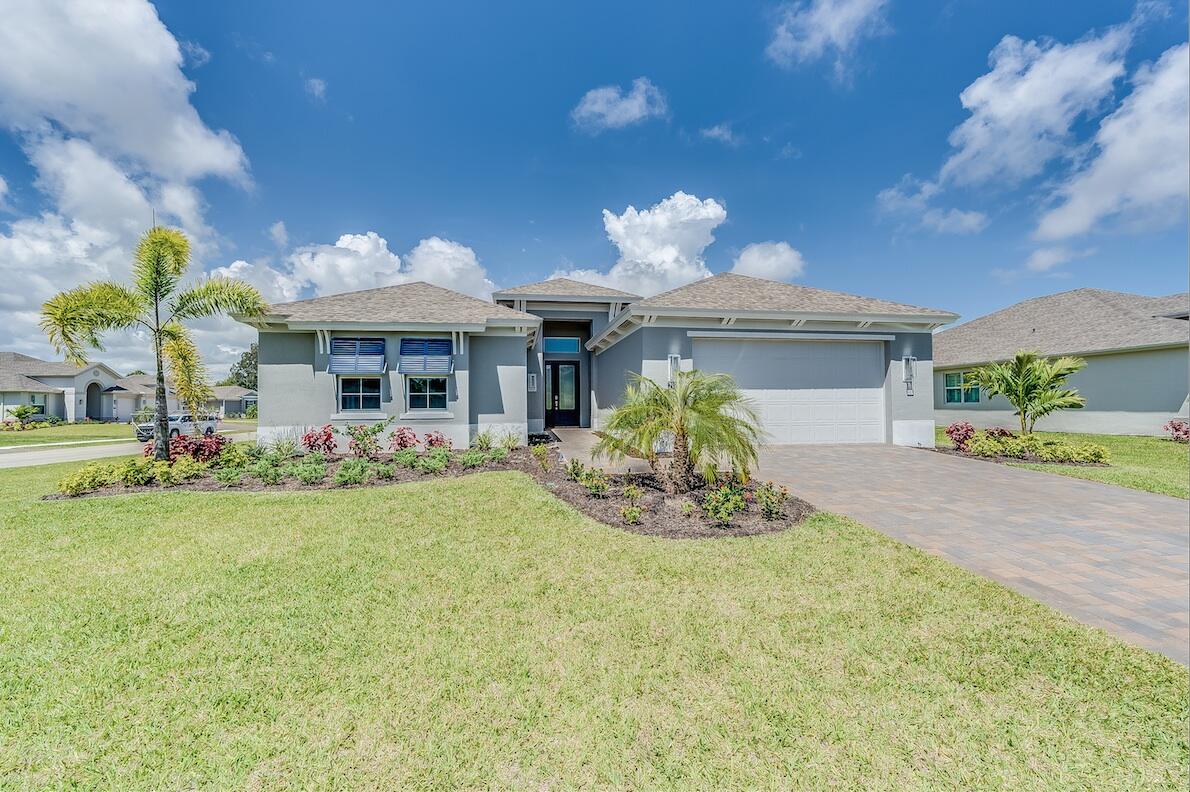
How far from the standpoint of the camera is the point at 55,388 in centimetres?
3347

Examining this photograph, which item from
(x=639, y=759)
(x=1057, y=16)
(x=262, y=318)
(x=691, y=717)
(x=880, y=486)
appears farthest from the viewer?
(x=262, y=318)

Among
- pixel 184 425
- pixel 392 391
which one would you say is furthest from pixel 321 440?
pixel 184 425

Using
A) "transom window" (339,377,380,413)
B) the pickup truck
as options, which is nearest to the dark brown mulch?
"transom window" (339,377,380,413)

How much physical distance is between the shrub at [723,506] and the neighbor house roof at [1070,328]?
58.0ft

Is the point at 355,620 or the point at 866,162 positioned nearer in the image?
the point at 355,620

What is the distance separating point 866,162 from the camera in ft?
45.9

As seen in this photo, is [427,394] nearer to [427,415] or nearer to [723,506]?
[427,415]

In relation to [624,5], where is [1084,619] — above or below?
below

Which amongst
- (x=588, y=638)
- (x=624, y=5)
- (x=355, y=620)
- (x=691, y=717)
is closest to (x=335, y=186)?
(x=624, y=5)

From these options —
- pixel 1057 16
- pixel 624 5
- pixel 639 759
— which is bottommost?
pixel 639 759

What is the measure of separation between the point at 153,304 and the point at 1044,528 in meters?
16.1

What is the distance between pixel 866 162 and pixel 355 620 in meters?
17.1

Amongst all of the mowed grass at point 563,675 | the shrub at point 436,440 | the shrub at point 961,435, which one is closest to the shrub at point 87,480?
the mowed grass at point 563,675

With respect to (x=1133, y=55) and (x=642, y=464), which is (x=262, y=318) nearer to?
(x=642, y=464)
